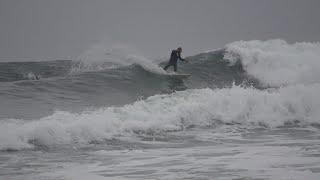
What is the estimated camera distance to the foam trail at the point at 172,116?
1326 cm

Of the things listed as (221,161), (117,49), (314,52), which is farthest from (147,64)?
(221,161)

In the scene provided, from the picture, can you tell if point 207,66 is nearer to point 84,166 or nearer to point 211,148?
point 211,148

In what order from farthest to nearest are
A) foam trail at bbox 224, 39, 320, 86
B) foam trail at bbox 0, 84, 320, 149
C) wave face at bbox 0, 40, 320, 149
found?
1. foam trail at bbox 224, 39, 320, 86
2. wave face at bbox 0, 40, 320, 149
3. foam trail at bbox 0, 84, 320, 149

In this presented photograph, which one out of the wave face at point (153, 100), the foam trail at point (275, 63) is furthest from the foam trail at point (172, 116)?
the foam trail at point (275, 63)

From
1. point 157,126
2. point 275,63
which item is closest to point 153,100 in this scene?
point 157,126

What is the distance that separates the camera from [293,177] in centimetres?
962

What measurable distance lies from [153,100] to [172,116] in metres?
1.49

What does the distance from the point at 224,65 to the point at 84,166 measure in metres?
18.7

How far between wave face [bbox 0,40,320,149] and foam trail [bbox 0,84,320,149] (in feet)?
0.06

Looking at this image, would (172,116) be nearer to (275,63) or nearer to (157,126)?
(157,126)

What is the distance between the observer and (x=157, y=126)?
15.5m

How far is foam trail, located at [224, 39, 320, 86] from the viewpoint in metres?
28.5

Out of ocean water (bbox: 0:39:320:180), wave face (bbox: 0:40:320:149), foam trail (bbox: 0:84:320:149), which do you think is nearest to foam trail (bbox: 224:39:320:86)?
wave face (bbox: 0:40:320:149)

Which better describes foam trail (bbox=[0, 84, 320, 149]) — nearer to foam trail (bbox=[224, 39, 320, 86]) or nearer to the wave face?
the wave face
